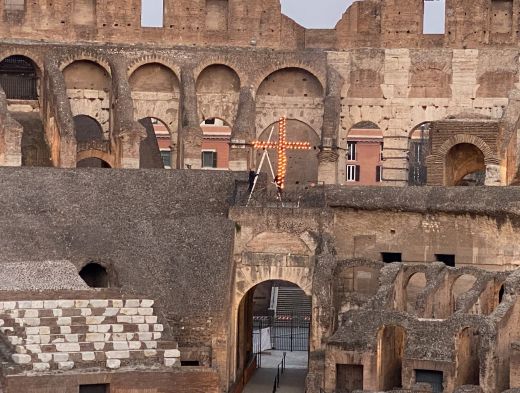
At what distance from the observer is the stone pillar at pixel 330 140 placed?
58.5 m

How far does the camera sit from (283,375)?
54.3m

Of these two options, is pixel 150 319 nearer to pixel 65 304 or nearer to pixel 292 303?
pixel 65 304

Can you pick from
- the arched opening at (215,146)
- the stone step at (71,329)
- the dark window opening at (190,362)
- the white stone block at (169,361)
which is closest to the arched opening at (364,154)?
the arched opening at (215,146)

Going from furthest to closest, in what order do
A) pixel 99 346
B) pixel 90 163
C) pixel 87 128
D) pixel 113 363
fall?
pixel 87 128 < pixel 90 163 < pixel 99 346 < pixel 113 363

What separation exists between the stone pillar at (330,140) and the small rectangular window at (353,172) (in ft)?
76.2

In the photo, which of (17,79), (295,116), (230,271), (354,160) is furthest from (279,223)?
(354,160)

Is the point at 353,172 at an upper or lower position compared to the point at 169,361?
upper

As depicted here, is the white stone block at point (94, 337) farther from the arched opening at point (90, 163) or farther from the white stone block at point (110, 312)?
the arched opening at point (90, 163)

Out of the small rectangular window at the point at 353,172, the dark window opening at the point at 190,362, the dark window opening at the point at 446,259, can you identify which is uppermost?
the small rectangular window at the point at 353,172

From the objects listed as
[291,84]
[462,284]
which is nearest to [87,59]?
[291,84]

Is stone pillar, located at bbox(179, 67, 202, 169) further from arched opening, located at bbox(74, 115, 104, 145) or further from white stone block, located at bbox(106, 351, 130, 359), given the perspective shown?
white stone block, located at bbox(106, 351, 130, 359)

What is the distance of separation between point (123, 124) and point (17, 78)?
7475 millimetres

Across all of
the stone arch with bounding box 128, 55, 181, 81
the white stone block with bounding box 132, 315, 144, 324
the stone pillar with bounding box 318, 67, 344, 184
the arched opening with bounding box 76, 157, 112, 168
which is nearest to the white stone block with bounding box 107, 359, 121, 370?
the white stone block with bounding box 132, 315, 144, 324

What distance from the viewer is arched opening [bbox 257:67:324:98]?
62094mm
